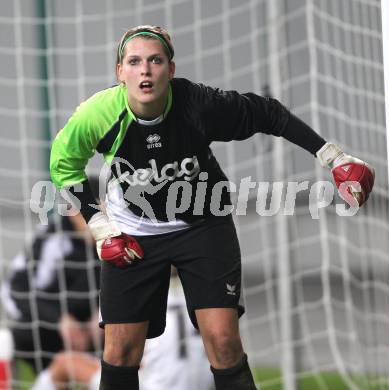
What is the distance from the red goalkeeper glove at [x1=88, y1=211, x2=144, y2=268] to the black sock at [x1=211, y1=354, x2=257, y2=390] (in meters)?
0.40

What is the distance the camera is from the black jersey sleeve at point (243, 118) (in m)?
2.88

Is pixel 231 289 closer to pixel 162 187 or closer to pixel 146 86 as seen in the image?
pixel 162 187

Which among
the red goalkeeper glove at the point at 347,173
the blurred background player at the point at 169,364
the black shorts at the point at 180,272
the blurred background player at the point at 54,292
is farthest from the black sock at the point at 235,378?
the blurred background player at the point at 54,292

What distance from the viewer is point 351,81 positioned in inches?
152

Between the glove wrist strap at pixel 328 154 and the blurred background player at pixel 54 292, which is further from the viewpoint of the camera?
the blurred background player at pixel 54 292

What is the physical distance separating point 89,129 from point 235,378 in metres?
0.81

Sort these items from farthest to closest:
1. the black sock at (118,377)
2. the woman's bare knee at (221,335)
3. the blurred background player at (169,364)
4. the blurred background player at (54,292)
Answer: the blurred background player at (54,292) < the blurred background player at (169,364) < the black sock at (118,377) < the woman's bare knee at (221,335)

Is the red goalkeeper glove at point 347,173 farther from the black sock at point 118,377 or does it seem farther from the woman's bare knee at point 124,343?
the black sock at point 118,377

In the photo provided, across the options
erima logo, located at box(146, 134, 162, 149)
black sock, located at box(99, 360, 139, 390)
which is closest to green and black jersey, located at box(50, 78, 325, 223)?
erima logo, located at box(146, 134, 162, 149)

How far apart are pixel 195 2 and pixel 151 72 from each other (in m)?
1.46

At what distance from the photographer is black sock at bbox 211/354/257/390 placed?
292cm

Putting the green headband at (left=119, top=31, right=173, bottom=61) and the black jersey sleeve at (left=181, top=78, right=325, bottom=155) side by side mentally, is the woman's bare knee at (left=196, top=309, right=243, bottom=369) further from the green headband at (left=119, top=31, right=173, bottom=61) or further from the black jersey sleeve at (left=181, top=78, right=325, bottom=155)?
the green headband at (left=119, top=31, right=173, bottom=61)

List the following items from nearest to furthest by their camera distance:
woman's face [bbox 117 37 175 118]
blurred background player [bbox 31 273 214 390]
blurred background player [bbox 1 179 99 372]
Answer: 1. woman's face [bbox 117 37 175 118]
2. blurred background player [bbox 31 273 214 390]
3. blurred background player [bbox 1 179 99 372]

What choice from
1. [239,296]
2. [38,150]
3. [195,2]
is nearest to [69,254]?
[38,150]
